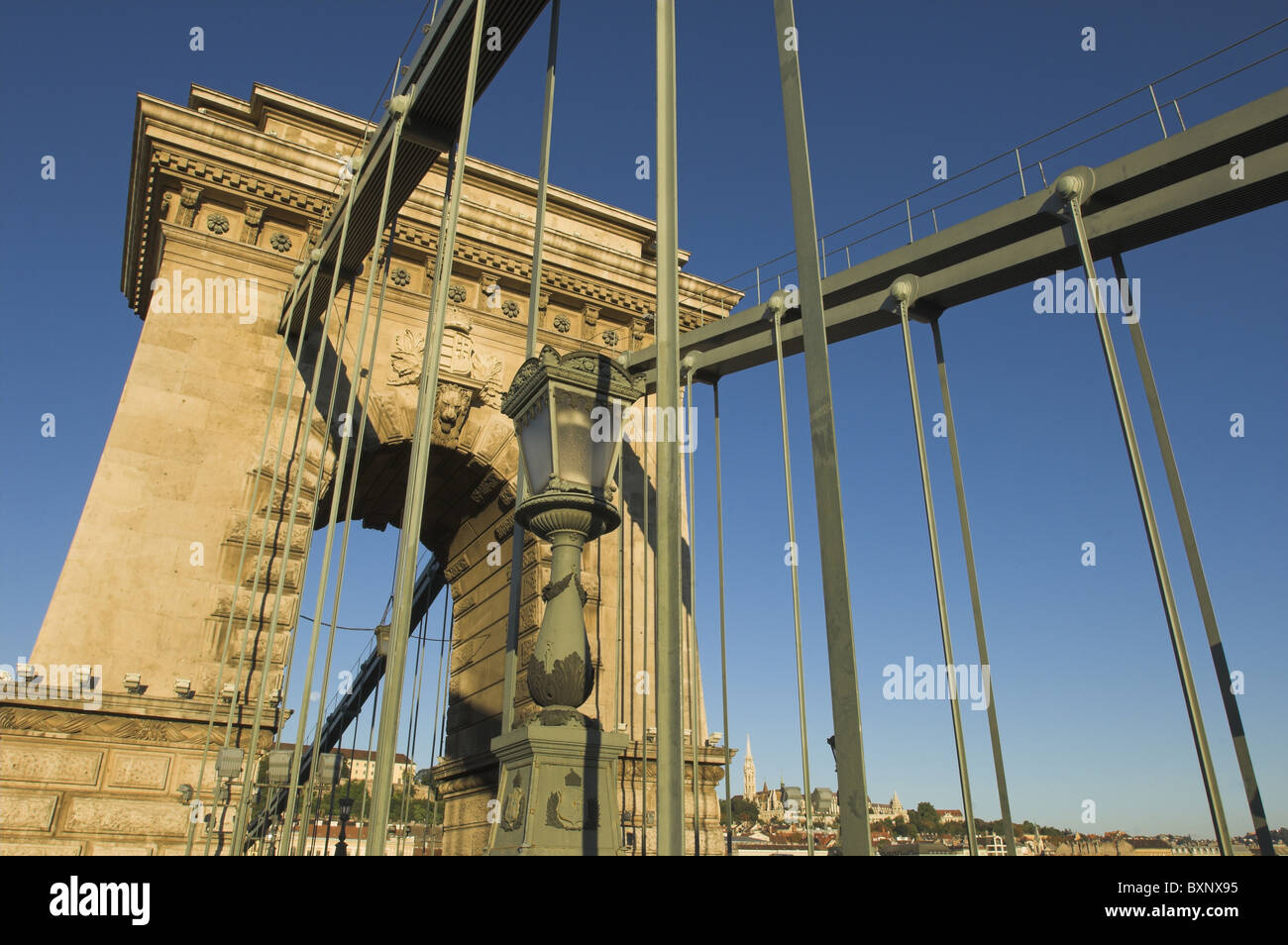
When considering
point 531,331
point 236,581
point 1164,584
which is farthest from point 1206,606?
point 236,581

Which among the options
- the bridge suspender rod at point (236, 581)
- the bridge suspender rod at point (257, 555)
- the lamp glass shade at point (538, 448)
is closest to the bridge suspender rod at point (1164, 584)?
the lamp glass shade at point (538, 448)

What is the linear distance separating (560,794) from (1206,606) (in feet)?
15.6

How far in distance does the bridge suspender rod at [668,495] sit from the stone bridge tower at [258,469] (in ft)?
24.0

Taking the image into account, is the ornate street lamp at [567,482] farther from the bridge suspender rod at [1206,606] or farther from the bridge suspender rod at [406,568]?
the bridge suspender rod at [1206,606]

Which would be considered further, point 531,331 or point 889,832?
point 889,832

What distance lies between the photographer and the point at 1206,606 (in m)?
5.89

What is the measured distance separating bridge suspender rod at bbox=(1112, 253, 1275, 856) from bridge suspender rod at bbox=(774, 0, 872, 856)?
378 cm

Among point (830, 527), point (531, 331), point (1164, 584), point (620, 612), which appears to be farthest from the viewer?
point (620, 612)

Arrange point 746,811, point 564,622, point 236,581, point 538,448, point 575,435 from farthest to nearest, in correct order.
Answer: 1. point 746,811
2. point 236,581
3. point 538,448
4. point 575,435
5. point 564,622

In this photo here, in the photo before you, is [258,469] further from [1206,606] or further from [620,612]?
[1206,606]

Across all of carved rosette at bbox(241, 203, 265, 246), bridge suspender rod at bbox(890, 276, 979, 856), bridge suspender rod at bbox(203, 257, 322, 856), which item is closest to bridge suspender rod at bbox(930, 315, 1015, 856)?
bridge suspender rod at bbox(890, 276, 979, 856)

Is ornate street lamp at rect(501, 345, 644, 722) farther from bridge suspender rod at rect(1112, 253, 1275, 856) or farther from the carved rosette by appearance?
the carved rosette

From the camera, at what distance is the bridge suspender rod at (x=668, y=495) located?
9.98 ft
